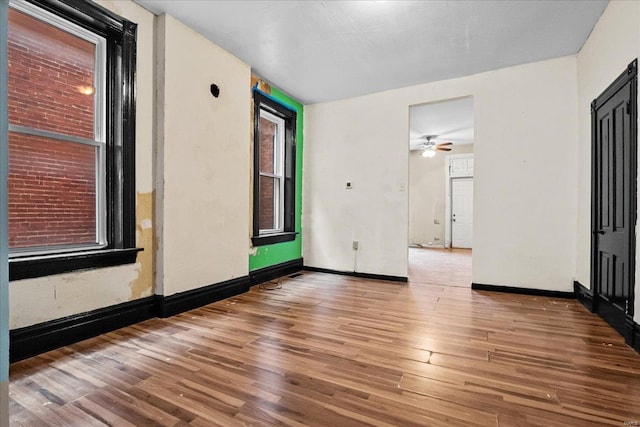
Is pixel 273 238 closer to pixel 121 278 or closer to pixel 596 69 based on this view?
pixel 121 278

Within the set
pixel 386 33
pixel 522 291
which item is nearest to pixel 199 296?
pixel 386 33

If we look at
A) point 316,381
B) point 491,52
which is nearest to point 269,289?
point 316,381

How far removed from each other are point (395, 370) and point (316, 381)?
49 cm

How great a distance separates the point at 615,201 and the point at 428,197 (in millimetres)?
6520

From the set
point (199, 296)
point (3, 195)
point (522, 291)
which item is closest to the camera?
point (3, 195)

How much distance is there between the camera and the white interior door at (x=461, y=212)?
8.66m

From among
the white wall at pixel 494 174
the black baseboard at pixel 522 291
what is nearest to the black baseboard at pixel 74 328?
the white wall at pixel 494 174

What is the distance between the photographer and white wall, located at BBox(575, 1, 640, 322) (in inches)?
92.3

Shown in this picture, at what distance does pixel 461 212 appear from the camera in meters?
8.73

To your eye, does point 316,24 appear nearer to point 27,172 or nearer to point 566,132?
point 27,172

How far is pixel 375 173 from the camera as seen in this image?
4.76 metres

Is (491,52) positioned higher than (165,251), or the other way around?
(491,52)

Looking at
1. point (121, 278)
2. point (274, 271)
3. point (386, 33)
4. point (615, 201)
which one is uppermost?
point (386, 33)

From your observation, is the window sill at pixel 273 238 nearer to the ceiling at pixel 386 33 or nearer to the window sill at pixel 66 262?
the window sill at pixel 66 262
